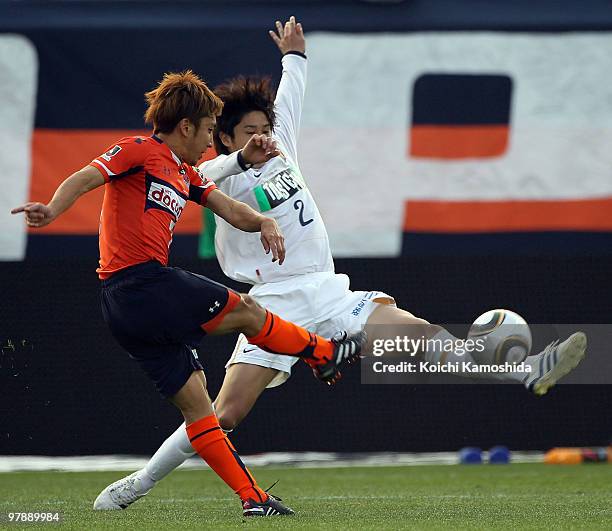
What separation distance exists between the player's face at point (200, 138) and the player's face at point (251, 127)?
91 cm

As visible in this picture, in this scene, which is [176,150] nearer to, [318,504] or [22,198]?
[318,504]

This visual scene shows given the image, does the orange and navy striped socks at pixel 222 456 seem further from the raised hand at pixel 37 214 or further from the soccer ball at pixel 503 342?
the soccer ball at pixel 503 342

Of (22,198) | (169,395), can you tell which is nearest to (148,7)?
(22,198)

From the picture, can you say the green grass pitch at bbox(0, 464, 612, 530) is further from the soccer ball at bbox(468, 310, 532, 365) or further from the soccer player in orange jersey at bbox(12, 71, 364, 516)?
the soccer ball at bbox(468, 310, 532, 365)

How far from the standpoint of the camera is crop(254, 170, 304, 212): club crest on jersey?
632 centimetres

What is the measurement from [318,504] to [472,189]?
4.80 meters

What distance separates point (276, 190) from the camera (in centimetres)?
635

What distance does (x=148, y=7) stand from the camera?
10391 mm

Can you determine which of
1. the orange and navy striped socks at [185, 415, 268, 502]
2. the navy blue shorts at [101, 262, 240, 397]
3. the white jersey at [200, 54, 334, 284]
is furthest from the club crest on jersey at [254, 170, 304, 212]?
the orange and navy striped socks at [185, 415, 268, 502]

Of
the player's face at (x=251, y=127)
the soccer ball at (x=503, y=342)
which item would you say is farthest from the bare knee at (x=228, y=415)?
the player's face at (x=251, y=127)

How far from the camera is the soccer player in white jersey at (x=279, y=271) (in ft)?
19.5

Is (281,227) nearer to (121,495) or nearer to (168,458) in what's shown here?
(168,458)

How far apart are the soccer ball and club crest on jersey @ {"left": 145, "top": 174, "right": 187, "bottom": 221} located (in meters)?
1.63

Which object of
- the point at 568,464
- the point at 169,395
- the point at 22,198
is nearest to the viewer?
the point at 169,395
